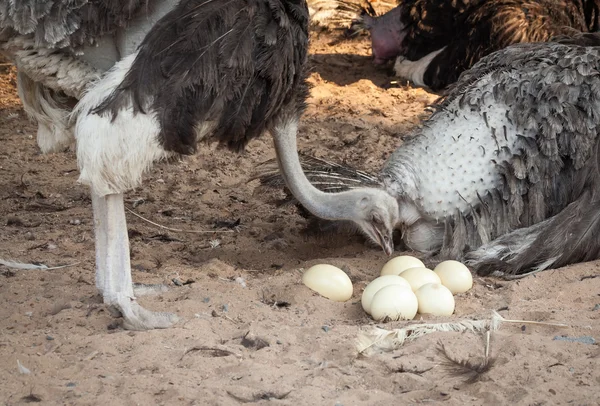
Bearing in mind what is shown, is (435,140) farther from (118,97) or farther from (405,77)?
(405,77)

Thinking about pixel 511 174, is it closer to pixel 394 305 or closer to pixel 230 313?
pixel 394 305

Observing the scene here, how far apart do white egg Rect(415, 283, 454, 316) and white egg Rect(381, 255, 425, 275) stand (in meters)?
0.37

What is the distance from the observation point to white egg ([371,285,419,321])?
4094mm

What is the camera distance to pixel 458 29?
794cm

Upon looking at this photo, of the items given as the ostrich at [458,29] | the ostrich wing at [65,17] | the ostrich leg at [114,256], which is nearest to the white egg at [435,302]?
the ostrich leg at [114,256]

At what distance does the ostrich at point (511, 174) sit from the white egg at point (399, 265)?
0.42 metres

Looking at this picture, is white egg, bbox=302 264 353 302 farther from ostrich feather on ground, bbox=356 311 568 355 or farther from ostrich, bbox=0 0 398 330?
ostrich, bbox=0 0 398 330

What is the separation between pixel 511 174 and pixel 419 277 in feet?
3.43

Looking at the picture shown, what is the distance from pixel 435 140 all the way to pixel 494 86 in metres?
0.44

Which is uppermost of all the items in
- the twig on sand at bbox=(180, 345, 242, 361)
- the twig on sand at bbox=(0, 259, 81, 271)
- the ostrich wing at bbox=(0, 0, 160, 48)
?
the ostrich wing at bbox=(0, 0, 160, 48)

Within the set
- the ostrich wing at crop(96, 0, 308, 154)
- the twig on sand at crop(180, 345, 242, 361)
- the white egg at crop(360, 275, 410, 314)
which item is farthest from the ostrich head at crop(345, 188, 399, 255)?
the twig on sand at crop(180, 345, 242, 361)

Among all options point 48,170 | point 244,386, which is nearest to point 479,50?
point 48,170

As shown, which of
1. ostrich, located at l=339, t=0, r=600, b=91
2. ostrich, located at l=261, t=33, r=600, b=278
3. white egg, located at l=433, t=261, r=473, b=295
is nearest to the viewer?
white egg, located at l=433, t=261, r=473, b=295

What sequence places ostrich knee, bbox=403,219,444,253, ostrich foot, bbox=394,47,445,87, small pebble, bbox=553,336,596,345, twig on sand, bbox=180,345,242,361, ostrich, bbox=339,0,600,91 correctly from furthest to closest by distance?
ostrich foot, bbox=394,47,445,87, ostrich, bbox=339,0,600,91, ostrich knee, bbox=403,219,444,253, small pebble, bbox=553,336,596,345, twig on sand, bbox=180,345,242,361
